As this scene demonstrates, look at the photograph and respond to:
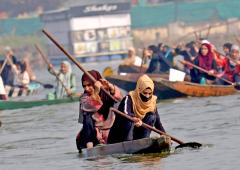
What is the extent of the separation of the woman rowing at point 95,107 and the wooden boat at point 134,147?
14 cm

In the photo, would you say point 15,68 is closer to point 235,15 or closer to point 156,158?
point 156,158

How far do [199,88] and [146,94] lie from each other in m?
10.8

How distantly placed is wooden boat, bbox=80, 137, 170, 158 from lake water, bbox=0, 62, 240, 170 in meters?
0.07

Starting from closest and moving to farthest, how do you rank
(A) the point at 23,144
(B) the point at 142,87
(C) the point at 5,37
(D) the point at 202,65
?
1. (B) the point at 142,87
2. (A) the point at 23,144
3. (D) the point at 202,65
4. (C) the point at 5,37

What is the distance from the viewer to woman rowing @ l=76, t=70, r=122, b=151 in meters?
14.6

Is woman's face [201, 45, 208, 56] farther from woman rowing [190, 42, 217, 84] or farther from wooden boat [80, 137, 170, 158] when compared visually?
wooden boat [80, 137, 170, 158]

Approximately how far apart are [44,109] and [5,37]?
144 ft

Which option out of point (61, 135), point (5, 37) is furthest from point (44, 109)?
point (5, 37)

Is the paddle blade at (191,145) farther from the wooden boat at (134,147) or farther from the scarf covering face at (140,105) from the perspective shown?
the scarf covering face at (140,105)

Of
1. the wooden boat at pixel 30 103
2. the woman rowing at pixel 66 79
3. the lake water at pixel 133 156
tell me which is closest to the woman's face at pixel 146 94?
the lake water at pixel 133 156

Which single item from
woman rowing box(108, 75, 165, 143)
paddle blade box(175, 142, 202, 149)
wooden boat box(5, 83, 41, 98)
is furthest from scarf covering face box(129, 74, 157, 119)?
wooden boat box(5, 83, 41, 98)

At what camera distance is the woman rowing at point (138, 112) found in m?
14.3

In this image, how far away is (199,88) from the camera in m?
25.0

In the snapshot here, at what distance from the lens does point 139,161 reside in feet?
47.4
